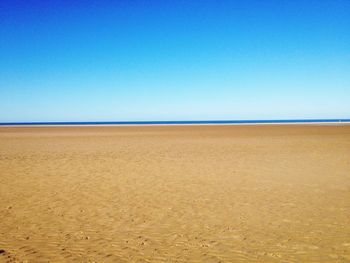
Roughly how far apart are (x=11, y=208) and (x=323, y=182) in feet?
33.9

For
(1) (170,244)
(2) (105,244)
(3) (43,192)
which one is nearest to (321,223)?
(1) (170,244)

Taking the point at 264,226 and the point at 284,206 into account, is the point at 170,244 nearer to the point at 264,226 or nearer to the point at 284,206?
the point at 264,226

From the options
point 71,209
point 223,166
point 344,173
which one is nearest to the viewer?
point 71,209

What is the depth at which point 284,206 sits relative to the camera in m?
8.41

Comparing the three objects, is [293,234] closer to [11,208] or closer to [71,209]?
[71,209]

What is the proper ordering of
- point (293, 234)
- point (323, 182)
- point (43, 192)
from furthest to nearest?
point (323, 182) < point (43, 192) < point (293, 234)

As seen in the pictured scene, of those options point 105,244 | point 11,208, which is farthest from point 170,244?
point 11,208

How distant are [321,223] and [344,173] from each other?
7.37m

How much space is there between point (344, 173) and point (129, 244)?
10879 mm

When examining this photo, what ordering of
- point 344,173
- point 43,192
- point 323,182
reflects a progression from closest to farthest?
1. point 43,192
2. point 323,182
3. point 344,173

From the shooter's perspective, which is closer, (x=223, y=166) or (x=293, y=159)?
(x=223, y=166)

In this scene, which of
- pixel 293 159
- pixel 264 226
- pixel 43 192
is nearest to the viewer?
pixel 264 226

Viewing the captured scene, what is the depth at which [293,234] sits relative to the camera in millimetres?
6352

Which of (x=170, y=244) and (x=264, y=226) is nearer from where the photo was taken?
(x=170, y=244)
